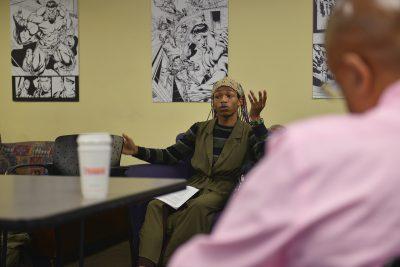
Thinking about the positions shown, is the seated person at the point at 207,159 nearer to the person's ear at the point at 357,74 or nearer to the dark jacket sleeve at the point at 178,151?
the dark jacket sleeve at the point at 178,151

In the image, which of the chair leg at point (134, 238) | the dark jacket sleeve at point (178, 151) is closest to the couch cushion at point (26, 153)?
the dark jacket sleeve at point (178, 151)

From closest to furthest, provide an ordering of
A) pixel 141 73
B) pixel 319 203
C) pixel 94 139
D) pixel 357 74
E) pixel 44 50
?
pixel 319 203 → pixel 357 74 → pixel 94 139 → pixel 141 73 → pixel 44 50

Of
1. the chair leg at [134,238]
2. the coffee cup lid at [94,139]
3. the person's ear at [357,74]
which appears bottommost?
the chair leg at [134,238]

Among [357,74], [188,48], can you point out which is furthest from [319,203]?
[188,48]

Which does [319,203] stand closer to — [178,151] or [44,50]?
[178,151]

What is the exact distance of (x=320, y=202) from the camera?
489 mm

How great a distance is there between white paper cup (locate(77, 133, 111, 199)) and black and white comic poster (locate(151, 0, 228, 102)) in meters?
3.29

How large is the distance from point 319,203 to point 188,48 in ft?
14.0

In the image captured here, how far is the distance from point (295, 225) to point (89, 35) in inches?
191

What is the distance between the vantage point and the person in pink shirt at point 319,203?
0.48m

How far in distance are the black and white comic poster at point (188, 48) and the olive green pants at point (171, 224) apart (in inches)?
59.2

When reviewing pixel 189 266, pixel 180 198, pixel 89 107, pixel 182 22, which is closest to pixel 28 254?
pixel 180 198

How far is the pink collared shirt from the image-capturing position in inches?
19.1

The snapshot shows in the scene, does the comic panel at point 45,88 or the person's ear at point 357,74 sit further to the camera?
the comic panel at point 45,88
